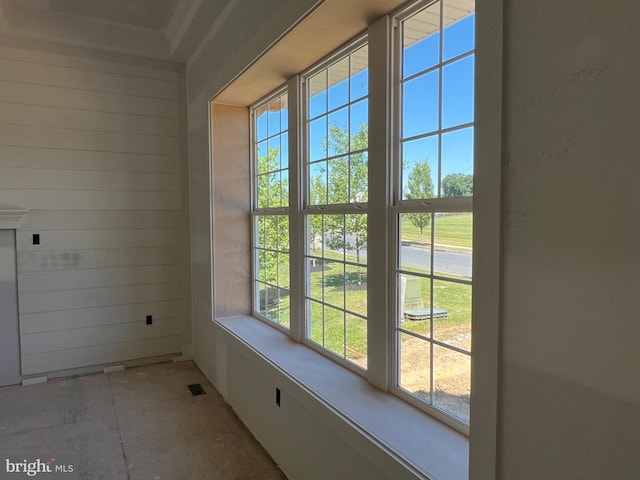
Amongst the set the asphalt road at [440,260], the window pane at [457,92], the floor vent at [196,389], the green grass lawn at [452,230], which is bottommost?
the floor vent at [196,389]

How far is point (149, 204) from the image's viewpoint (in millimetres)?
4078

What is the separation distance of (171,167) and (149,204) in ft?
1.38

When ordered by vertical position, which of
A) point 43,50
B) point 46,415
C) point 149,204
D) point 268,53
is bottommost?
point 46,415

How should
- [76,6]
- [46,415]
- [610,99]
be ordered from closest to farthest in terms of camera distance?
1. [610,99]
2. [46,415]
3. [76,6]

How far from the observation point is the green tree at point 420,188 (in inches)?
69.1

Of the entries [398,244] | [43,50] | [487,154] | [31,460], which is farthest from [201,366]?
[487,154]

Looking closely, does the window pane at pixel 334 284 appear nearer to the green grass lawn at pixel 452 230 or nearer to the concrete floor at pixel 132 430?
the green grass lawn at pixel 452 230

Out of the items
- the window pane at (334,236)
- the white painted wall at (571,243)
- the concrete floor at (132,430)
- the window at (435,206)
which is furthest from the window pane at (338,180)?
the concrete floor at (132,430)

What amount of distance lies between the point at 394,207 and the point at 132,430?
91.7 inches

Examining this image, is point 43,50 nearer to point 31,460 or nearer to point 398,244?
point 31,460

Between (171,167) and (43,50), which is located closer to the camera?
(43,50)

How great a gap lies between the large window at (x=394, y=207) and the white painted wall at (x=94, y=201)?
1.88m

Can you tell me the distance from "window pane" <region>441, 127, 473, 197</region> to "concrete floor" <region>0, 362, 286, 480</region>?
72.2 inches

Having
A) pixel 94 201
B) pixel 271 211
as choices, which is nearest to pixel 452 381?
pixel 271 211
